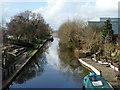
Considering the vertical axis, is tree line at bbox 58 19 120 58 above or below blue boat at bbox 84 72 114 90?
above

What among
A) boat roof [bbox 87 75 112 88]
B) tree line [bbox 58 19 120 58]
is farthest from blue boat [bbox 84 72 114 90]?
tree line [bbox 58 19 120 58]

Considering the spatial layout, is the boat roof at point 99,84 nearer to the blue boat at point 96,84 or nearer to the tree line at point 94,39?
the blue boat at point 96,84

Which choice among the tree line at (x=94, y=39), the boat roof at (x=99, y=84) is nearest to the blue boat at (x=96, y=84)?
the boat roof at (x=99, y=84)

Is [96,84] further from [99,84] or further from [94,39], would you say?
[94,39]

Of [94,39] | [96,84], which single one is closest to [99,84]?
[96,84]

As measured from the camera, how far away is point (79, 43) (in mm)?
31375

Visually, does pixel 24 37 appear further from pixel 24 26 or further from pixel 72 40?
pixel 72 40

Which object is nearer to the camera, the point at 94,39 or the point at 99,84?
the point at 99,84

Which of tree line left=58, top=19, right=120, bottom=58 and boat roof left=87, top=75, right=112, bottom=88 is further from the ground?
tree line left=58, top=19, right=120, bottom=58

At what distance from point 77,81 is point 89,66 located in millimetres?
4609

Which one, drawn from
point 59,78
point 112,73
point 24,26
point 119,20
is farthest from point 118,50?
point 24,26

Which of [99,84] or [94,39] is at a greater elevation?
[94,39]

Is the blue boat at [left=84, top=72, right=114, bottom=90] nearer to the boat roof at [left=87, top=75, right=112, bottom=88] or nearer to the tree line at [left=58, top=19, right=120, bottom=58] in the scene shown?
the boat roof at [left=87, top=75, right=112, bottom=88]

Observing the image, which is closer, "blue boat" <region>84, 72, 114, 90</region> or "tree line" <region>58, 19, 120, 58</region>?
"blue boat" <region>84, 72, 114, 90</region>
